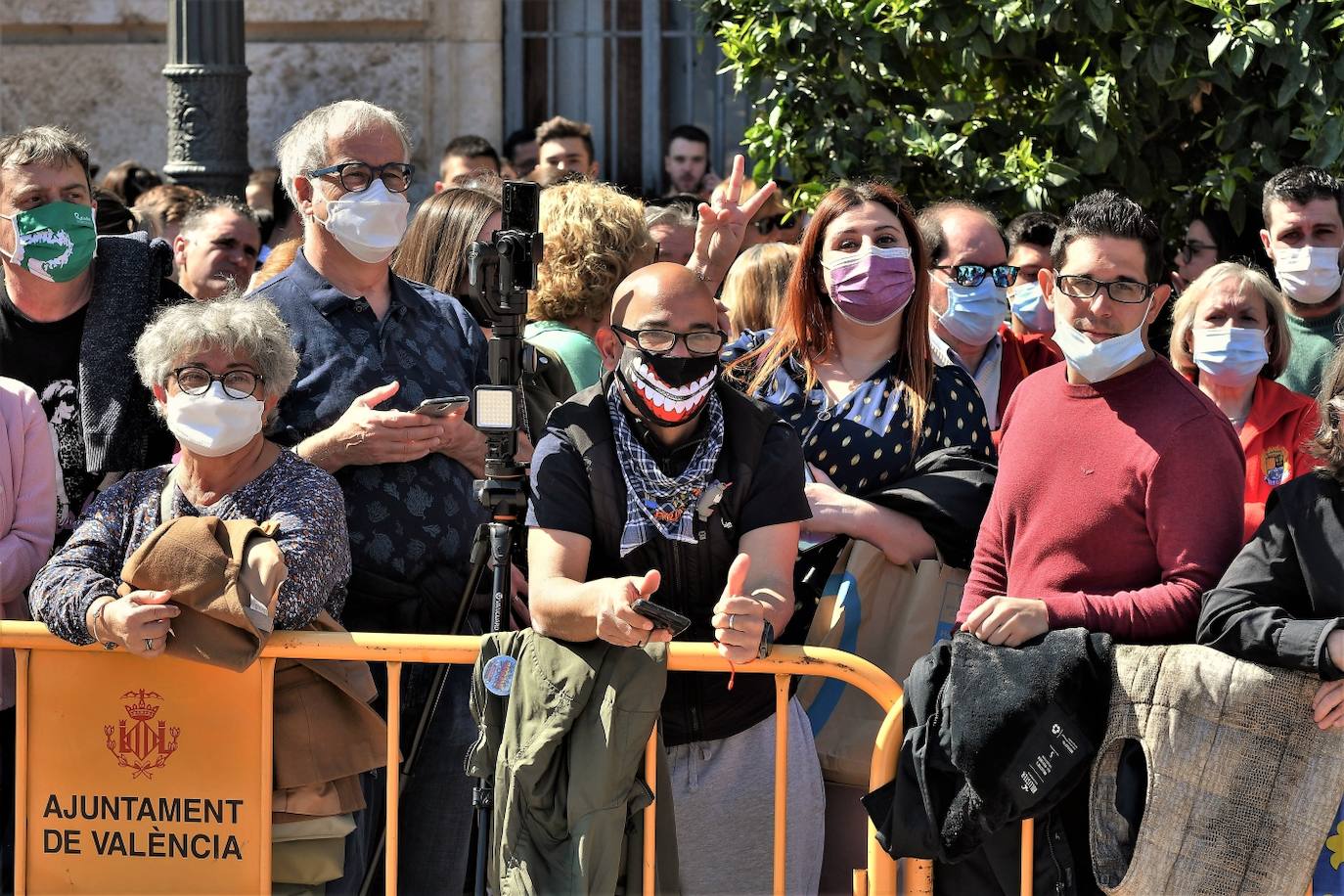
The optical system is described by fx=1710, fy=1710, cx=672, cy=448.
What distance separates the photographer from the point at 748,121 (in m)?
9.62

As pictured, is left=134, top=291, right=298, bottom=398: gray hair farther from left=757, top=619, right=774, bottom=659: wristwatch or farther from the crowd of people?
left=757, top=619, right=774, bottom=659: wristwatch

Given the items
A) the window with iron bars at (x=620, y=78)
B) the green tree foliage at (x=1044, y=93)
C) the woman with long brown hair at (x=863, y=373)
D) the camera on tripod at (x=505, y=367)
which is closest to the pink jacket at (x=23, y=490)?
the camera on tripod at (x=505, y=367)

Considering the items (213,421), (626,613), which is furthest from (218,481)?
(626,613)

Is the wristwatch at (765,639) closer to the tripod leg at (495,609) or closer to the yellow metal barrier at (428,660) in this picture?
the yellow metal barrier at (428,660)

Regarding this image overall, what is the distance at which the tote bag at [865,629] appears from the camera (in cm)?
Answer: 398

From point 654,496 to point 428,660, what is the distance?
604 millimetres

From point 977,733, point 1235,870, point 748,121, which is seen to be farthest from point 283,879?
point 748,121

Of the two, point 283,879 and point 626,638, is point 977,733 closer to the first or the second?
point 626,638

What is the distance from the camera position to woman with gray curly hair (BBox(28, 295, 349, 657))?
378cm

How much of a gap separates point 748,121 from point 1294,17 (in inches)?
172

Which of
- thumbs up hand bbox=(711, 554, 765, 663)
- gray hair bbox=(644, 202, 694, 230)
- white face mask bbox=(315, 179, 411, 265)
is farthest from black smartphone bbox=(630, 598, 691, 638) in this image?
gray hair bbox=(644, 202, 694, 230)

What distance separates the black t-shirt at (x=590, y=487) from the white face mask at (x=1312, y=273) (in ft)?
7.05

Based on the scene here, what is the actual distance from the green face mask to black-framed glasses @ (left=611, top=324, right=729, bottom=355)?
1.57 m

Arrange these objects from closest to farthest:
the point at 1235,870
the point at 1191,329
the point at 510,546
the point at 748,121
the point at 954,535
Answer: the point at 1235,870, the point at 510,546, the point at 954,535, the point at 1191,329, the point at 748,121
